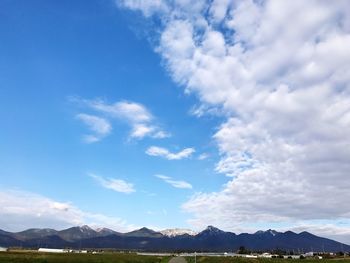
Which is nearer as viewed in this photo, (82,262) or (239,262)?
(82,262)

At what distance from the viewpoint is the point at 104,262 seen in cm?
10981

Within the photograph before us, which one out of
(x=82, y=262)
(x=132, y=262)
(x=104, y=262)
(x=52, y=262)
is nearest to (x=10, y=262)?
(x=52, y=262)

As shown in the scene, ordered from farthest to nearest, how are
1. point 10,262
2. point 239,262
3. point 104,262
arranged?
point 239,262, point 104,262, point 10,262

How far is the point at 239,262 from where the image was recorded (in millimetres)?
118312

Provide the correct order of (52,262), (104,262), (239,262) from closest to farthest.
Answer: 1. (52,262)
2. (104,262)
3. (239,262)

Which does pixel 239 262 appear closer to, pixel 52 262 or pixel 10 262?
pixel 52 262

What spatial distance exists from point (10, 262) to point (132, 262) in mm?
37518

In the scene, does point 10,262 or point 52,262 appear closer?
point 10,262

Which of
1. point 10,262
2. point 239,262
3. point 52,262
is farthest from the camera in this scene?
point 239,262

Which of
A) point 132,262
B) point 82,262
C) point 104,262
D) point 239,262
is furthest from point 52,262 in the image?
point 239,262

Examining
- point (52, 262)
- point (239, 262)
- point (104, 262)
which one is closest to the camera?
point (52, 262)

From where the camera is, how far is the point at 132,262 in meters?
120

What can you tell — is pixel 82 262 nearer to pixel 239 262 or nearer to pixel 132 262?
pixel 132 262

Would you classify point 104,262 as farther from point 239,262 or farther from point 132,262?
point 239,262
